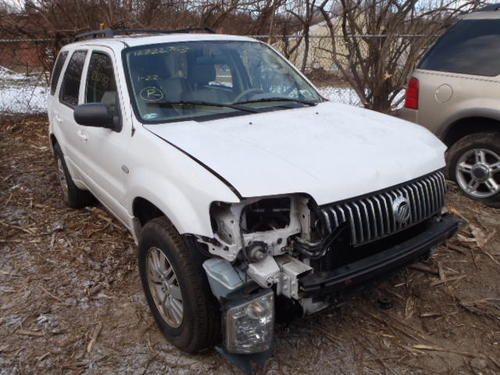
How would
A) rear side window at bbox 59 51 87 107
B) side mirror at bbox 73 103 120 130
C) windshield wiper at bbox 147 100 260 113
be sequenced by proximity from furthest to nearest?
rear side window at bbox 59 51 87 107 → windshield wiper at bbox 147 100 260 113 → side mirror at bbox 73 103 120 130

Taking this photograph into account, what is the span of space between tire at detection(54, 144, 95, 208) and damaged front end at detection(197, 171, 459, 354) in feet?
9.95

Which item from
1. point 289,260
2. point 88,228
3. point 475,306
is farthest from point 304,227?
point 88,228

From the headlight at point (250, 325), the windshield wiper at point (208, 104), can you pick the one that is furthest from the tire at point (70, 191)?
the headlight at point (250, 325)

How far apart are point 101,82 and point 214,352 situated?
231cm

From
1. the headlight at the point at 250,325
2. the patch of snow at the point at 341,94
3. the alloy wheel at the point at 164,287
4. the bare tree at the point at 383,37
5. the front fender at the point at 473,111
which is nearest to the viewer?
the headlight at the point at 250,325

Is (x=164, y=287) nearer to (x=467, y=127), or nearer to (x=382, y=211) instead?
(x=382, y=211)

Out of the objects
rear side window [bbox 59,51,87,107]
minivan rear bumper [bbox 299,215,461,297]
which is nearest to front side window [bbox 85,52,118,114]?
rear side window [bbox 59,51,87,107]

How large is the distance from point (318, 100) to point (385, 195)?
158 cm

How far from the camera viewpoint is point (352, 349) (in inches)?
116

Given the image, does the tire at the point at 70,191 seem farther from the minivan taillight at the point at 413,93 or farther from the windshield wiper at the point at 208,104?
the minivan taillight at the point at 413,93

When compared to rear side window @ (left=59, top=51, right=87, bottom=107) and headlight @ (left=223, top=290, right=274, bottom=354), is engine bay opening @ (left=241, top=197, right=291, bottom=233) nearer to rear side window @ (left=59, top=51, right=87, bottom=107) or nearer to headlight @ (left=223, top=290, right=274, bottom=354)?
headlight @ (left=223, top=290, right=274, bottom=354)

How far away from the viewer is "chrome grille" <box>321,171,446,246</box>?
248 cm

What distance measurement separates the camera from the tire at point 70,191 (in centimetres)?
505

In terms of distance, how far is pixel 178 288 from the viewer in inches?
109
